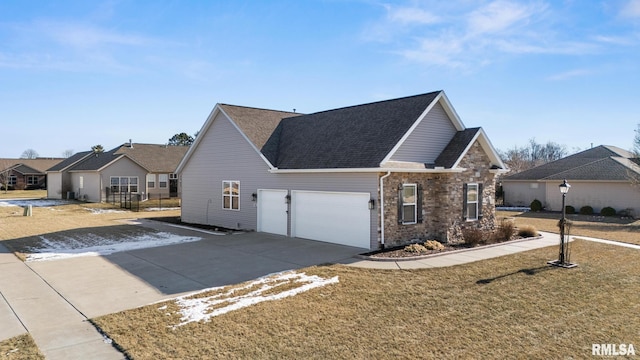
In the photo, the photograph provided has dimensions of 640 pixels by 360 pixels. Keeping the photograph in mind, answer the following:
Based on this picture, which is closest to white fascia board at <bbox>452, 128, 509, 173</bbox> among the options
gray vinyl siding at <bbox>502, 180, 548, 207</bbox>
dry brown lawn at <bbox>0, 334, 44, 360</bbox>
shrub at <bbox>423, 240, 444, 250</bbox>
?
shrub at <bbox>423, 240, 444, 250</bbox>

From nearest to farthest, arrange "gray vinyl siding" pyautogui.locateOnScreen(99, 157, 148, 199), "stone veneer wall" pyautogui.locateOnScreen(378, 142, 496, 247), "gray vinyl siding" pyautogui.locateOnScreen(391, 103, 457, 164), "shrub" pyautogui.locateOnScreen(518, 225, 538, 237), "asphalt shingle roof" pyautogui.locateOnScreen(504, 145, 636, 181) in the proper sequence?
"stone veneer wall" pyautogui.locateOnScreen(378, 142, 496, 247)
"gray vinyl siding" pyautogui.locateOnScreen(391, 103, 457, 164)
"shrub" pyautogui.locateOnScreen(518, 225, 538, 237)
"asphalt shingle roof" pyautogui.locateOnScreen(504, 145, 636, 181)
"gray vinyl siding" pyautogui.locateOnScreen(99, 157, 148, 199)

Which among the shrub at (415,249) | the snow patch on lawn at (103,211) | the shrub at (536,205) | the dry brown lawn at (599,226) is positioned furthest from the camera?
the shrub at (536,205)

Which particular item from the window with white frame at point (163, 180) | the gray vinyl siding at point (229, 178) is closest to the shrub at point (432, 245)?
the gray vinyl siding at point (229, 178)

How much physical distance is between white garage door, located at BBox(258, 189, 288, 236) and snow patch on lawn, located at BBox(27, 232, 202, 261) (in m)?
3.02

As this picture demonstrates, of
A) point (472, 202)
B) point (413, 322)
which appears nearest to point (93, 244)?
point (413, 322)

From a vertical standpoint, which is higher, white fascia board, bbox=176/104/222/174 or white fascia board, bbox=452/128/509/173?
white fascia board, bbox=176/104/222/174

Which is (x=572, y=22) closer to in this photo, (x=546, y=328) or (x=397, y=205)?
(x=397, y=205)

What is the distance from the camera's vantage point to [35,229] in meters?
20.2

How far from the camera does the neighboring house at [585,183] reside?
27672 mm

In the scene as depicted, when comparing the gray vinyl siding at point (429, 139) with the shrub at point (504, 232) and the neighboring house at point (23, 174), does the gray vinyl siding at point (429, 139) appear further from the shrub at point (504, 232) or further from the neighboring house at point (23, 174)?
the neighboring house at point (23, 174)

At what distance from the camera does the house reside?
36906mm

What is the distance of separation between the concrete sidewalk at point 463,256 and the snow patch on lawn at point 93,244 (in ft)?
27.8

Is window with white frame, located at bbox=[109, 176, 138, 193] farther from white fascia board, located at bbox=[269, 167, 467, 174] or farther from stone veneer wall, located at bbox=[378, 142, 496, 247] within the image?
stone veneer wall, located at bbox=[378, 142, 496, 247]

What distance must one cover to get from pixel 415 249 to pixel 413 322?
247 inches
